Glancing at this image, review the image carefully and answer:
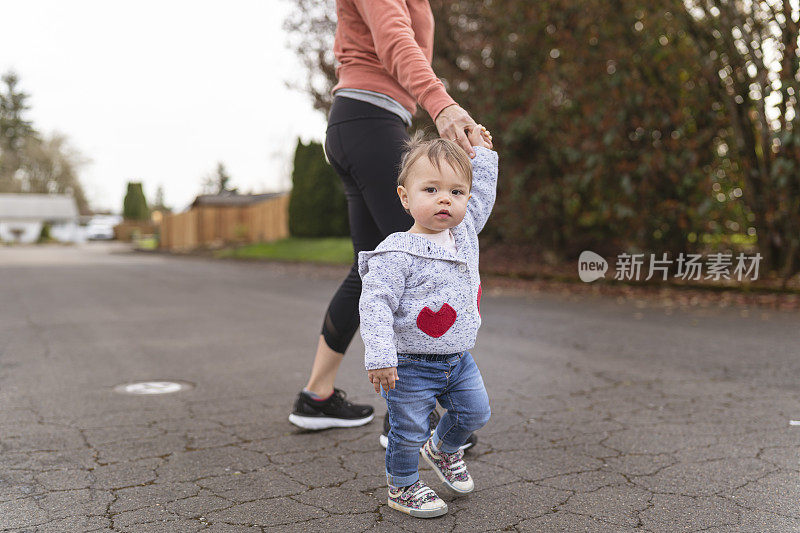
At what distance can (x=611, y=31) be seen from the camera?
963cm

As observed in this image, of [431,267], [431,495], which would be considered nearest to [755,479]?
[431,495]

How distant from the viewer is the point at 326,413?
3.19m

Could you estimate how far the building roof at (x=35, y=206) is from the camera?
213ft

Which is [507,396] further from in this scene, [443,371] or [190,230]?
[190,230]

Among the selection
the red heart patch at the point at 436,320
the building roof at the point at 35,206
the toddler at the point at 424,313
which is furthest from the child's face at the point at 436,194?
the building roof at the point at 35,206

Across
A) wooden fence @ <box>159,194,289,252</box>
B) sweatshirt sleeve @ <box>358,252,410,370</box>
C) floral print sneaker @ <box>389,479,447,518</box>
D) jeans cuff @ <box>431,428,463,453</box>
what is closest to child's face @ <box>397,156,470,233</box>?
sweatshirt sleeve @ <box>358,252,410,370</box>

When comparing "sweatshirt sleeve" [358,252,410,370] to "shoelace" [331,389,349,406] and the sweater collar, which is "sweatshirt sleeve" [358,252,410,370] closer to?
the sweater collar

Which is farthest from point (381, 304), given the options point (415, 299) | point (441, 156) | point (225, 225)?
point (225, 225)

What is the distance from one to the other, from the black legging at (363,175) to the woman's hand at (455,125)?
1.30 feet

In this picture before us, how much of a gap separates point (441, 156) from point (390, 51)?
71cm

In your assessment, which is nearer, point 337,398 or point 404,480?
point 404,480

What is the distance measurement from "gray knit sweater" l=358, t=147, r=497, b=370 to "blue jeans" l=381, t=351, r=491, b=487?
7 cm

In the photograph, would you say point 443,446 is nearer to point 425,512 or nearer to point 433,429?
point 425,512

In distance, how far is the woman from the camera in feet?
8.53
